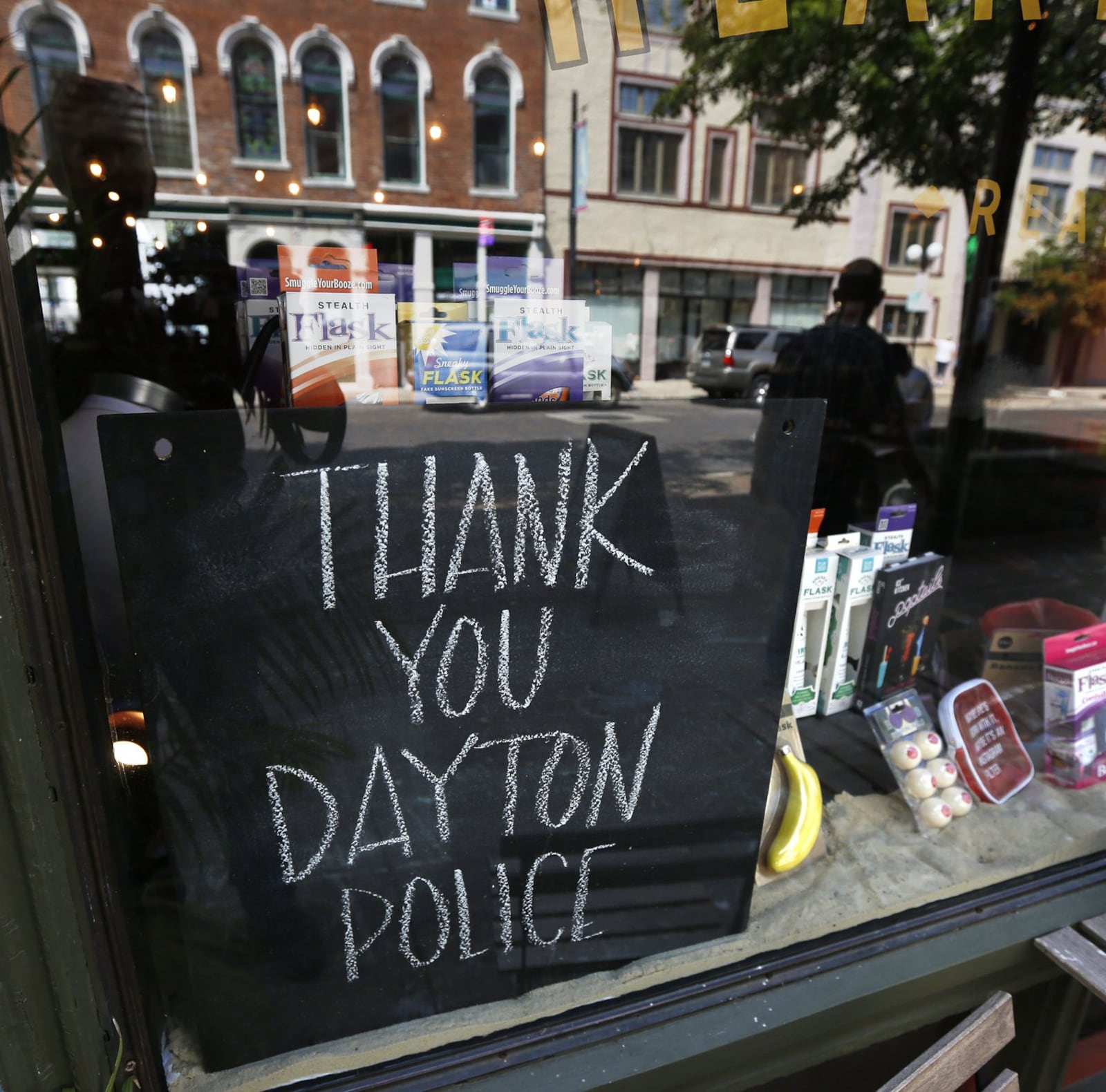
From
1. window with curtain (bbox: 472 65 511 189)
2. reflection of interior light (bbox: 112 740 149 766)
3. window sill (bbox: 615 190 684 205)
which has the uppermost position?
window with curtain (bbox: 472 65 511 189)

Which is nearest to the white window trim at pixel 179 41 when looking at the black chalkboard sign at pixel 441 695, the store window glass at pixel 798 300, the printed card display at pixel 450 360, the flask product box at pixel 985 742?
the printed card display at pixel 450 360

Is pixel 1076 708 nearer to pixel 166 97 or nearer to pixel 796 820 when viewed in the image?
pixel 796 820

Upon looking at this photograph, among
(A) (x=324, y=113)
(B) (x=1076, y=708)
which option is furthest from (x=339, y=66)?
(B) (x=1076, y=708)

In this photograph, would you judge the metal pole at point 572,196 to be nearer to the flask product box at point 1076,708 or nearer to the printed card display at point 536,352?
the printed card display at point 536,352

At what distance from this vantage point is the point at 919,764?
Answer: 173 centimetres

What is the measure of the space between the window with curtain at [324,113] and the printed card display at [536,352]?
0.47 m

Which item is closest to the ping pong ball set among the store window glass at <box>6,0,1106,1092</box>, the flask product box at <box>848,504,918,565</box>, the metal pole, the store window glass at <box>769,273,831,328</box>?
the store window glass at <box>6,0,1106,1092</box>

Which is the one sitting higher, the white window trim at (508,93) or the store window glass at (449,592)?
the white window trim at (508,93)

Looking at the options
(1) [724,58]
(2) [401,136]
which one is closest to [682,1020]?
(2) [401,136]

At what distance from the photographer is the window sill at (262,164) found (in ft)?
4.38

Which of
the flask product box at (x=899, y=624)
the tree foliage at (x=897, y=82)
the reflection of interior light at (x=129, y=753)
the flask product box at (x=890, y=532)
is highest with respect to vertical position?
the tree foliage at (x=897, y=82)

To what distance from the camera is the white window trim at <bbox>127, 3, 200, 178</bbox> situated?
1186 millimetres

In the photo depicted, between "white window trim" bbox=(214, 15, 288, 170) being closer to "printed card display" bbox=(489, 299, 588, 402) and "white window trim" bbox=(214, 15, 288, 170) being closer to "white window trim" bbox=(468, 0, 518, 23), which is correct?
"white window trim" bbox=(468, 0, 518, 23)

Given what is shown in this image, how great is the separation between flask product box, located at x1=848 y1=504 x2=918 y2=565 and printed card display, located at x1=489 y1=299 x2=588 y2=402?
3.35 ft
